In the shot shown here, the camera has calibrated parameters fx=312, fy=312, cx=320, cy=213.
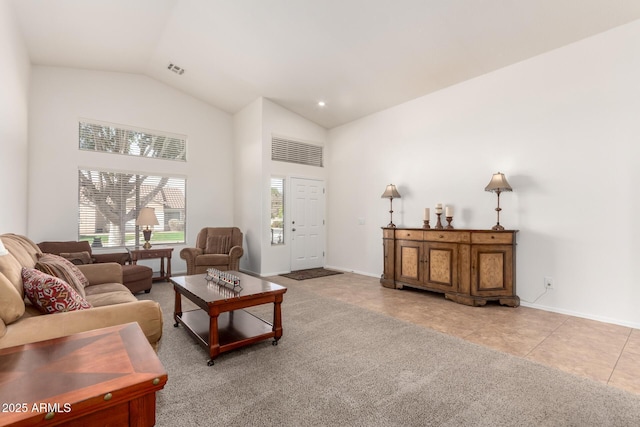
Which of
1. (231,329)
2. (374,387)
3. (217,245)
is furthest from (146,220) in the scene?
(374,387)

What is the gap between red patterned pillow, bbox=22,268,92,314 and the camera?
72.5 inches


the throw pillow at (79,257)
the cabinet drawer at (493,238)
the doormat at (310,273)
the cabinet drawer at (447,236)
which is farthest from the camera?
the doormat at (310,273)

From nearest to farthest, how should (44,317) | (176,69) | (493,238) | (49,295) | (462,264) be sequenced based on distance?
(44,317) → (49,295) → (493,238) → (462,264) → (176,69)

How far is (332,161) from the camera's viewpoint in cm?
672

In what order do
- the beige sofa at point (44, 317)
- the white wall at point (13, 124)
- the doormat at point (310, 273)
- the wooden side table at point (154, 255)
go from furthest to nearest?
the doormat at point (310, 273) → the wooden side table at point (154, 255) → the white wall at point (13, 124) → the beige sofa at point (44, 317)

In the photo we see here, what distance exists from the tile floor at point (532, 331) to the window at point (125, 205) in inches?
133

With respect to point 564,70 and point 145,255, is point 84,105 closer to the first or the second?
point 145,255

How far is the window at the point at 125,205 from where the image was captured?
5281mm

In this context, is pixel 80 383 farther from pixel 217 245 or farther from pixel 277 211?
pixel 277 211

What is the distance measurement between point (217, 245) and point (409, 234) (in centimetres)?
336

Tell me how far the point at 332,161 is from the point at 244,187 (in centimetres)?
194

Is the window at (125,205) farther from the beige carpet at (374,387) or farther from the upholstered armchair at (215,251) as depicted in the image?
the beige carpet at (374,387)

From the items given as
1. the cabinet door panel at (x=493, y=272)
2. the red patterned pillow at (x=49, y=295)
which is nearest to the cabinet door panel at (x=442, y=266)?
the cabinet door panel at (x=493, y=272)

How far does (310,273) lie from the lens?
598cm
